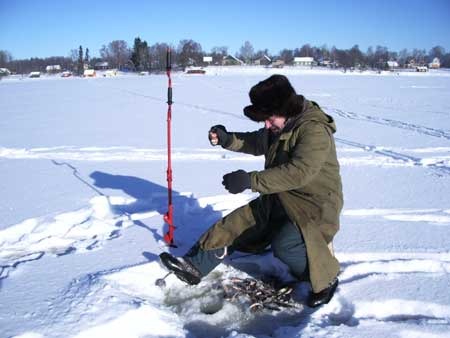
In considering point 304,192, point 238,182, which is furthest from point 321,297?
point 238,182

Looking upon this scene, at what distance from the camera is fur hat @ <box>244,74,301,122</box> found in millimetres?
2688

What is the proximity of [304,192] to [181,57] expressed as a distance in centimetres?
8744

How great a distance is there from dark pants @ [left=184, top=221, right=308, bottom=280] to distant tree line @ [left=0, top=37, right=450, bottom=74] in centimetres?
7783

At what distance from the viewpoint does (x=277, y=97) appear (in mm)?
2689

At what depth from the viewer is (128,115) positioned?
13344 mm

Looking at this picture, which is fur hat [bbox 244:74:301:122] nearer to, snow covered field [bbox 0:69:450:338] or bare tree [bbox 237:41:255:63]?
snow covered field [bbox 0:69:450:338]

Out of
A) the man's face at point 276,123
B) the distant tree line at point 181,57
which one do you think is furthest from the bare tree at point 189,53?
the man's face at point 276,123

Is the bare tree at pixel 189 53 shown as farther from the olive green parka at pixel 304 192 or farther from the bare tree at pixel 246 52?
the olive green parka at pixel 304 192

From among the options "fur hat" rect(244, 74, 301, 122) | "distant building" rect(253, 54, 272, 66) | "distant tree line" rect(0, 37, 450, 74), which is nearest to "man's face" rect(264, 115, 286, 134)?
"fur hat" rect(244, 74, 301, 122)

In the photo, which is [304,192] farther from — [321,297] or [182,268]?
[182,268]

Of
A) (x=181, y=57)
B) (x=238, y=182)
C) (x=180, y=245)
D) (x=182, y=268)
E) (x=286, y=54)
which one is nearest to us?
(x=238, y=182)

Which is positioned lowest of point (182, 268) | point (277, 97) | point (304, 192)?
point (182, 268)

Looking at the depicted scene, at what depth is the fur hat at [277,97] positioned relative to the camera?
2.69 meters

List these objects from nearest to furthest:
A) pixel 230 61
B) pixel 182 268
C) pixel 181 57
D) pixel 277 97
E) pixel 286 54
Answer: pixel 277 97, pixel 182 268, pixel 181 57, pixel 230 61, pixel 286 54
